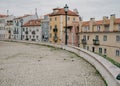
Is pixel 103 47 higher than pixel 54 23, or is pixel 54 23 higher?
pixel 54 23

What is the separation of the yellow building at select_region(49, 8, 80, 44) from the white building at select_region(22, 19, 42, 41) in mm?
7857

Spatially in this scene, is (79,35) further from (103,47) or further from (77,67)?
(77,67)

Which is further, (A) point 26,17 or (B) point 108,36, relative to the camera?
(A) point 26,17

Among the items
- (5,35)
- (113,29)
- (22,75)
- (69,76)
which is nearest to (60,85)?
(69,76)

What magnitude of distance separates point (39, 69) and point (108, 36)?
42.1 meters

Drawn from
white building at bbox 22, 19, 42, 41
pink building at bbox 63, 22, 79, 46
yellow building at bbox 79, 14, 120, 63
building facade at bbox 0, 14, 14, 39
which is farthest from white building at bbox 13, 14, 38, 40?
yellow building at bbox 79, 14, 120, 63

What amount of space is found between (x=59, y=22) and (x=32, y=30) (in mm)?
15838

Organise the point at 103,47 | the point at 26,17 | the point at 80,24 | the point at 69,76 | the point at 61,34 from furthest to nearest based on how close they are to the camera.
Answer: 1. the point at 26,17
2. the point at 61,34
3. the point at 80,24
4. the point at 103,47
5. the point at 69,76

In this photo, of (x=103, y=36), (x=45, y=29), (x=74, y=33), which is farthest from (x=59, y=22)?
(x=103, y=36)

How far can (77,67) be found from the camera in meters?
12.4

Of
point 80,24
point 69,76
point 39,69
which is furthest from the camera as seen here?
point 80,24

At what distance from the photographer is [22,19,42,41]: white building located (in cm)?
8106

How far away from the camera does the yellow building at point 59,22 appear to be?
233ft

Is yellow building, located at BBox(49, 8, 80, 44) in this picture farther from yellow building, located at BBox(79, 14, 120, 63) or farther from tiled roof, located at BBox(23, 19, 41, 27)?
yellow building, located at BBox(79, 14, 120, 63)
